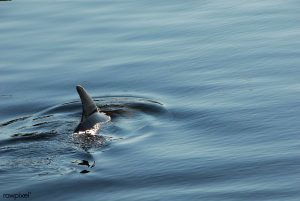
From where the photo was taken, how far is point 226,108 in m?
12.8

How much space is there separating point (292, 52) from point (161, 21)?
3383 millimetres

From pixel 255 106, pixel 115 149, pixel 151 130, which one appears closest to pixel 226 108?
pixel 255 106

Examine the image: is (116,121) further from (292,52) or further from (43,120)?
(292,52)

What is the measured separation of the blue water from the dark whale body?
0.14 meters

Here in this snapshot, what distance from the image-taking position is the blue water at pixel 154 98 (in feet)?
34.6

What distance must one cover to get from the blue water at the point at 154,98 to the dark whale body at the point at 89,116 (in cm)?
14

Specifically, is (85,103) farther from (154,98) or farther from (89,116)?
(154,98)

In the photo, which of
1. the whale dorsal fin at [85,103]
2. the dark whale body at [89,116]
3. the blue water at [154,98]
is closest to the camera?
the blue water at [154,98]

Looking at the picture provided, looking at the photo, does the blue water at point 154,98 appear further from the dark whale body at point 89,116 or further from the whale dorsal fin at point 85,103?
the whale dorsal fin at point 85,103

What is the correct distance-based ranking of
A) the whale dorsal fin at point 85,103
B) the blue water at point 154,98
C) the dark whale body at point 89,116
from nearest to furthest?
the blue water at point 154,98, the dark whale body at point 89,116, the whale dorsal fin at point 85,103

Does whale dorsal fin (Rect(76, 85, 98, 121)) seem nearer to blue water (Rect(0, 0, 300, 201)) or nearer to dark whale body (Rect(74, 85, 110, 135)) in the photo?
dark whale body (Rect(74, 85, 110, 135))

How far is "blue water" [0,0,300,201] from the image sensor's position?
10.5m

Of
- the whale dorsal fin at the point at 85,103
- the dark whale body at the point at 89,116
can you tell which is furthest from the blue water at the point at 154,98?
the whale dorsal fin at the point at 85,103

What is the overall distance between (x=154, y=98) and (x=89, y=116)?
4.19 feet
